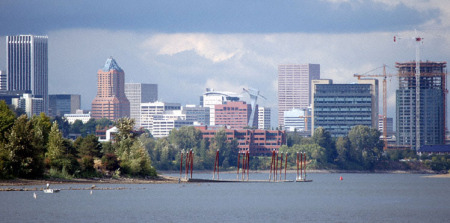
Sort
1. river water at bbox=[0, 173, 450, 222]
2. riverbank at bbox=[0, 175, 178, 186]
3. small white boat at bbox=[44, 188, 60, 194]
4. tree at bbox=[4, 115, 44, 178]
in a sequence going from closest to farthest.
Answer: river water at bbox=[0, 173, 450, 222] < small white boat at bbox=[44, 188, 60, 194] < tree at bbox=[4, 115, 44, 178] < riverbank at bbox=[0, 175, 178, 186]

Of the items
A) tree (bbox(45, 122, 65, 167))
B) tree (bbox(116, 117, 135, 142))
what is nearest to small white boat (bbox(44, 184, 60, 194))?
tree (bbox(45, 122, 65, 167))

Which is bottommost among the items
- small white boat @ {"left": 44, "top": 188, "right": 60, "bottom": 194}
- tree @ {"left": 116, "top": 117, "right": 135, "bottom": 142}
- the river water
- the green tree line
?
the river water

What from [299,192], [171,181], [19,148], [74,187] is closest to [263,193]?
[299,192]

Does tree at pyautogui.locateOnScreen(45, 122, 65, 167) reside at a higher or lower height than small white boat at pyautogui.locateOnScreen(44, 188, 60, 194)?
higher

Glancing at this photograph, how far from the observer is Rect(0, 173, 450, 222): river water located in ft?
387

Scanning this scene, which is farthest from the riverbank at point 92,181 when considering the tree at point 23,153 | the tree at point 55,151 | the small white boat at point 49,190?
the small white boat at point 49,190

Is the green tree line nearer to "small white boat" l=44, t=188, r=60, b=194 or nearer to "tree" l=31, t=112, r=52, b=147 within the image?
"tree" l=31, t=112, r=52, b=147

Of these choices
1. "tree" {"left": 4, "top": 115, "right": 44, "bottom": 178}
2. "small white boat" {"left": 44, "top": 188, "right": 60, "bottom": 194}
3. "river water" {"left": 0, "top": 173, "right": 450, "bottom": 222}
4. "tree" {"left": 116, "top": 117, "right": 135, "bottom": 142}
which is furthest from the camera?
"tree" {"left": 116, "top": 117, "right": 135, "bottom": 142}

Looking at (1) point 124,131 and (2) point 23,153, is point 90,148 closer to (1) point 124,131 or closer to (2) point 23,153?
(1) point 124,131

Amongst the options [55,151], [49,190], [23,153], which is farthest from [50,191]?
[55,151]

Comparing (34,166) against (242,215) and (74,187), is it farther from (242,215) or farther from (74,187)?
(242,215)

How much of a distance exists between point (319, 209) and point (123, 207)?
28289 millimetres

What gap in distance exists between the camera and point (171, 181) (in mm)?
187750

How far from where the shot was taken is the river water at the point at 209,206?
118000 millimetres
